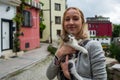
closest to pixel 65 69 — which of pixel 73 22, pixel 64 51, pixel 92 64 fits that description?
pixel 64 51

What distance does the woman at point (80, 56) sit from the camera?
2629mm

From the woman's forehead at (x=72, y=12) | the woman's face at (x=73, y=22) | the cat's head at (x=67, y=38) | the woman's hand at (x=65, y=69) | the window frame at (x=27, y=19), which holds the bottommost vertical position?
the woman's hand at (x=65, y=69)

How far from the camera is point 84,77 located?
2.62m

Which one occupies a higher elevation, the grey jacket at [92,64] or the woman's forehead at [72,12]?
the woman's forehead at [72,12]

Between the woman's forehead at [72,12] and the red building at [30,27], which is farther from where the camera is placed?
the red building at [30,27]

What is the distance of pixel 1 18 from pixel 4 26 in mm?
970

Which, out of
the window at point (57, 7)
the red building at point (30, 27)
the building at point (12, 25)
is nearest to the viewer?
the building at point (12, 25)

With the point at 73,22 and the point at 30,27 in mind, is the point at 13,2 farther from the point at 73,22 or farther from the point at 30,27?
the point at 73,22

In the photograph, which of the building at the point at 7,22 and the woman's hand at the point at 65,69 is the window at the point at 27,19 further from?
the woman's hand at the point at 65,69

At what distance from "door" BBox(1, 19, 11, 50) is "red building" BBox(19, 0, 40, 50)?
2118 millimetres

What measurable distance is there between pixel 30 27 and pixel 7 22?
212 inches

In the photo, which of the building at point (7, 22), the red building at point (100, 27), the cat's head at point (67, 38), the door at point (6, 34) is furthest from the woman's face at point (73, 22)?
the red building at point (100, 27)

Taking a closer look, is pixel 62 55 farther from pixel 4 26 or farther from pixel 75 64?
pixel 4 26

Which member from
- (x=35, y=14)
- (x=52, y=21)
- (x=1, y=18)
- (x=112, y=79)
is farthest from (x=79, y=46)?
(x=52, y=21)
